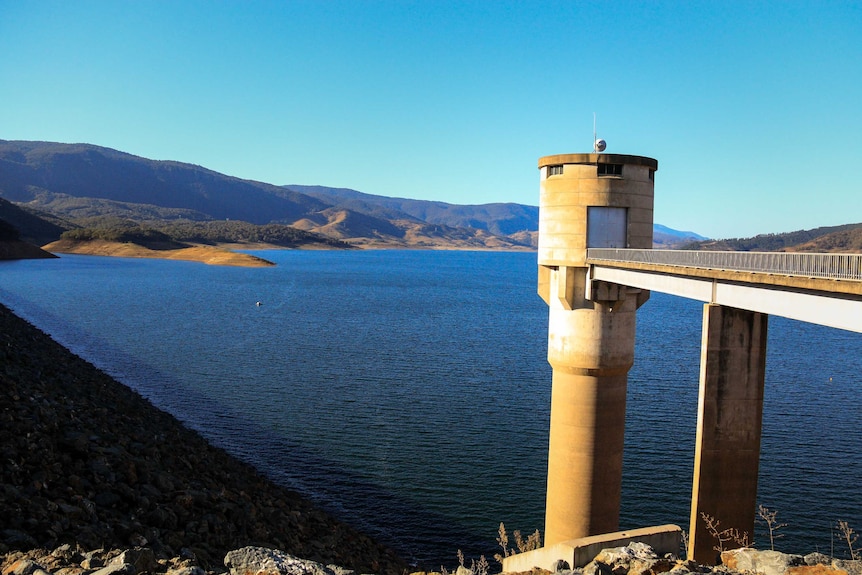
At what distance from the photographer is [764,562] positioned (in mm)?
8062

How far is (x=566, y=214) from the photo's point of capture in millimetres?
18703

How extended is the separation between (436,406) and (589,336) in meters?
15.9

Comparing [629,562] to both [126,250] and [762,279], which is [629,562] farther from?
[126,250]

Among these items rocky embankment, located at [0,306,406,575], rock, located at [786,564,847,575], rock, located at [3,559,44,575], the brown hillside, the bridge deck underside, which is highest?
the brown hillside

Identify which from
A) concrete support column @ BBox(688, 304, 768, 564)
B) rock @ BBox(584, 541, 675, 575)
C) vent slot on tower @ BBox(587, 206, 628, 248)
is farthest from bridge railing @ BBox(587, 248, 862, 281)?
rock @ BBox(584, 541, 675, 575)

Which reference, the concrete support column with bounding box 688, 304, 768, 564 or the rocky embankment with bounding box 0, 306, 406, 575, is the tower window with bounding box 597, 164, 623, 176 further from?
the rocky embankment with bounding box 0, 306, 406, 575

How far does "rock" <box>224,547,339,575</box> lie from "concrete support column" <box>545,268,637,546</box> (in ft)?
36.5

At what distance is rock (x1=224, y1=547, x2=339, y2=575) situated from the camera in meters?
8.12

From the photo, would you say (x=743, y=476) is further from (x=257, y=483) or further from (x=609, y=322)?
(x=257, y=483)

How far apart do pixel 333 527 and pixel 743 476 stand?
11.2m

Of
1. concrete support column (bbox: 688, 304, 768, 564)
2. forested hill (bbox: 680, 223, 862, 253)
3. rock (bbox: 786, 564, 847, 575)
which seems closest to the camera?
rock (bbox: 786, 564, 847, 575)

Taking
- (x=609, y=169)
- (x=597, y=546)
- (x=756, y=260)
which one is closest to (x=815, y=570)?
(x=597, y=546)

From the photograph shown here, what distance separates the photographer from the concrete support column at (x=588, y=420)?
18188 millimetres

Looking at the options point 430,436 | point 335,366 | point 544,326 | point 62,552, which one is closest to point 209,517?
point 62,552
